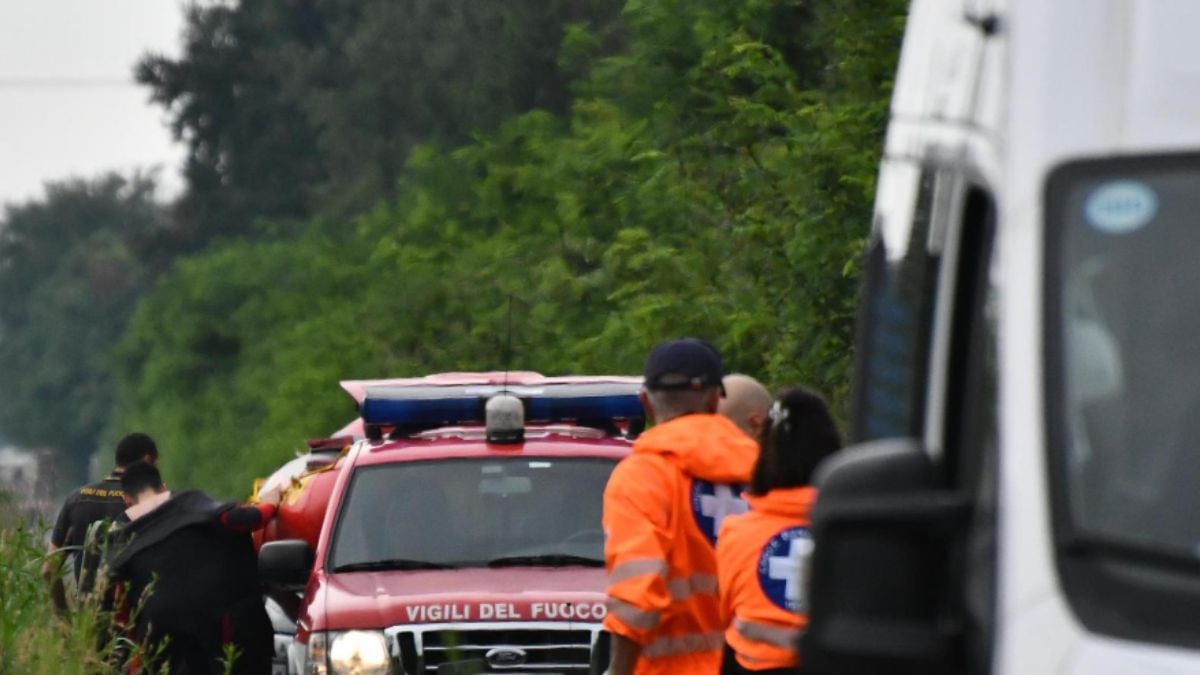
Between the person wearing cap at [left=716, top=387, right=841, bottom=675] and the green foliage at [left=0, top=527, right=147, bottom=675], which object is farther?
the green foliage at [left=0, top=527, right=147, bottom=675]

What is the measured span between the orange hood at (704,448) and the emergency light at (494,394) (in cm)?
506

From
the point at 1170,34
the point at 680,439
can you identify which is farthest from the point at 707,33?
the point at 1170,34

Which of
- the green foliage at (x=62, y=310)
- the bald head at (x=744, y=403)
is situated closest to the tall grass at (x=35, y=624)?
the bald head at (x=744, y=403)

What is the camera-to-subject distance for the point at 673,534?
6.64 m

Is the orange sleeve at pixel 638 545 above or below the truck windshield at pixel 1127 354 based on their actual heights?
below

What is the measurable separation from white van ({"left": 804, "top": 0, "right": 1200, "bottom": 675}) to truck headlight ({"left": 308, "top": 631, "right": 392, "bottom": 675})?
6089 millimetres

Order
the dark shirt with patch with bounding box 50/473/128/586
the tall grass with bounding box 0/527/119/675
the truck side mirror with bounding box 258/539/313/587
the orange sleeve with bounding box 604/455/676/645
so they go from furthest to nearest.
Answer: the dark shirt with patch with bounding box 50/473/128/586
the truck side mirror with bounding box 258/539/313/587
the tall grass with bounding box 0/527/119/675
the orange sleeve with bounding box 604/455/676/645

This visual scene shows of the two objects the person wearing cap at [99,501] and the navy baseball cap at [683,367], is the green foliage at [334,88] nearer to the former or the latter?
the person wearing cap at [99,501]

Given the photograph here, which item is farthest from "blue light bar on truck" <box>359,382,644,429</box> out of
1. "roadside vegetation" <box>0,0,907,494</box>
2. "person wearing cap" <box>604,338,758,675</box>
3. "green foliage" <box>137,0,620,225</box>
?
"green foliage" <box>137,0,620,225</box>

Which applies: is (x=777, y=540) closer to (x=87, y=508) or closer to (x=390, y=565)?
(x=390, y=565)

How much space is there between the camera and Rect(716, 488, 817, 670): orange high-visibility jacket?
6113 mm

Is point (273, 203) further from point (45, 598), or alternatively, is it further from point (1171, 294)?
point (1171, 294)

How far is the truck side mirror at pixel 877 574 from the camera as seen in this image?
312 centimetres

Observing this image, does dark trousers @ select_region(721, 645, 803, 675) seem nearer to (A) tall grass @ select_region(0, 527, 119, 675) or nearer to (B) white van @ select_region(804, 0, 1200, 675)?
(B) white van @ select_region(804, 0, 1200, 675)
